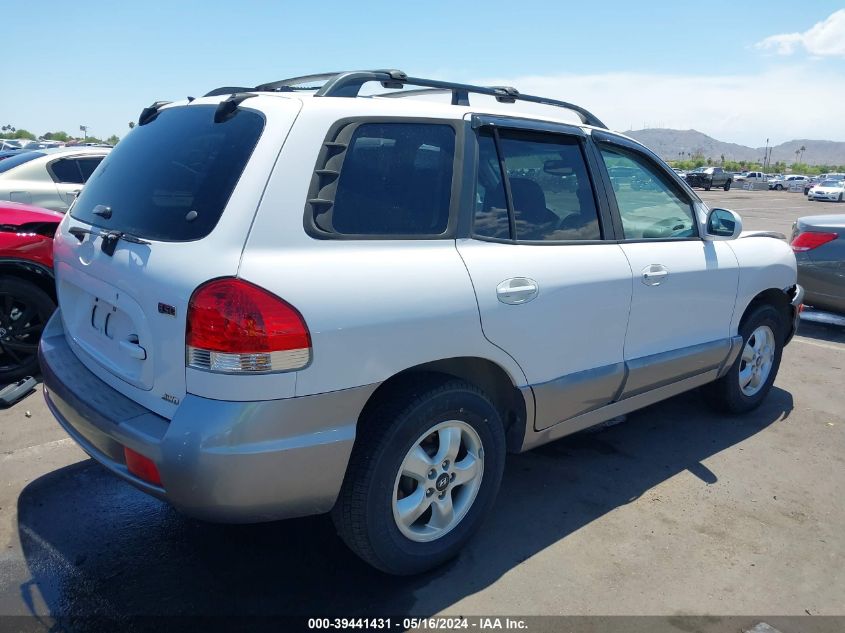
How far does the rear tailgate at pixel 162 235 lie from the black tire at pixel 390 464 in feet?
2.36

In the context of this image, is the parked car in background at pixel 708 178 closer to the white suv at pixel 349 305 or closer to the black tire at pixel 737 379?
the black tire at pixel 737 379

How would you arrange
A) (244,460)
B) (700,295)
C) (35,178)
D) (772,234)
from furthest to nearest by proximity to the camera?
(35,178) → (772,234) → (700,295) → (244,460)

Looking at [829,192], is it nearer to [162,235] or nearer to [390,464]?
[390,464]

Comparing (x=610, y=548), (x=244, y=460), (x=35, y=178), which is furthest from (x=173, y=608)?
(x=35, y=178)

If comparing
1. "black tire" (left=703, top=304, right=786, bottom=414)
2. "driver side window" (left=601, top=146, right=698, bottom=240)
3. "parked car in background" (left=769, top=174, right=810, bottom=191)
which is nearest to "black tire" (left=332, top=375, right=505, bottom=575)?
"driver side window" (left=601, top=146, right=698, bottom=240)

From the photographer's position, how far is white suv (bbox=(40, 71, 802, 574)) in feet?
7.30

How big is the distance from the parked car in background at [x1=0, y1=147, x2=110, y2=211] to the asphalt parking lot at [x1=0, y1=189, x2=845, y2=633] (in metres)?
3.82

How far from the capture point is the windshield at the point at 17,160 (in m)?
7.26

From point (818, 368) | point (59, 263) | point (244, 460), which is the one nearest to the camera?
point (244, 460)

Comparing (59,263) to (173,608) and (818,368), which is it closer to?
(173,608)

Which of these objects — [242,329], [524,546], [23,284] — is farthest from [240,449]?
[23,284]

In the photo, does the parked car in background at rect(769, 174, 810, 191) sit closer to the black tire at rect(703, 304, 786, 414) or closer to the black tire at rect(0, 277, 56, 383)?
the black tire at rect(703, 304, 786, 414)

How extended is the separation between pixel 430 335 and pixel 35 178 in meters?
6.51

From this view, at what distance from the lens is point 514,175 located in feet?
10.2
